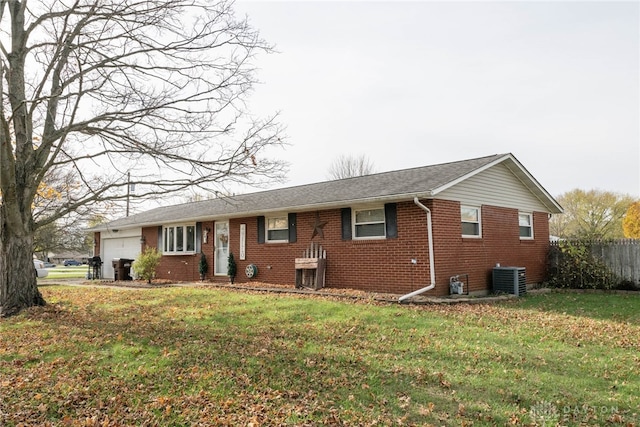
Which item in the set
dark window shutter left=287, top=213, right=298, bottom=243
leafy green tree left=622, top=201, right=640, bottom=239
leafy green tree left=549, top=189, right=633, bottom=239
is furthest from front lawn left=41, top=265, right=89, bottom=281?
leafy green tree left=622, top=201, right=640, bottom=239

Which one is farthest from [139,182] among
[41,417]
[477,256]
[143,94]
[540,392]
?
[477,256]

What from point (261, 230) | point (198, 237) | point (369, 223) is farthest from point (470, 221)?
point (198, 237)

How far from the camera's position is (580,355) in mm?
5961

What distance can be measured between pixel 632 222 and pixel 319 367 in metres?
40.0

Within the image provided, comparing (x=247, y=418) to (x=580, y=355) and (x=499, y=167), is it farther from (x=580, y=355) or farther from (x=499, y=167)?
(x=499, y=167)

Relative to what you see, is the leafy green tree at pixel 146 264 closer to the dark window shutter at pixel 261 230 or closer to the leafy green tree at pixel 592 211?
the dark window shutter at pixel 261 230

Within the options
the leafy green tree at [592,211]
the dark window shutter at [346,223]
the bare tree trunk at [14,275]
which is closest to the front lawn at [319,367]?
the bare tree trunk at [14,275]

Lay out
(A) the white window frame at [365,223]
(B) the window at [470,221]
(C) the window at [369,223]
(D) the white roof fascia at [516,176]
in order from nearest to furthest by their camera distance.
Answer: (D) the white roof fascia at [516,176] < (A) the white window frame at [365,223] < (C) the window at [369,223] < (B) the window at [470,221]

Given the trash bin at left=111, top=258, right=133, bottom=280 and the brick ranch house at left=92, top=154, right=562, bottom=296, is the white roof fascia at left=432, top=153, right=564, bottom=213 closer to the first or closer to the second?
the brick ranch house at left=92, top=154, right=562, bottom=296

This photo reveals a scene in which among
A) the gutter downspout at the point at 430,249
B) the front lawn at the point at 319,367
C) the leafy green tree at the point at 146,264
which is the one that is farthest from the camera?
the leafy green tree at the point at 146,264

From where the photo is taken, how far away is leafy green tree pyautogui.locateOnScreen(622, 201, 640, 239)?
35.2 meters

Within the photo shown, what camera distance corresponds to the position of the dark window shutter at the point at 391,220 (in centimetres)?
1174

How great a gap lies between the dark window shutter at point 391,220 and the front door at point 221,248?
24.3 ft

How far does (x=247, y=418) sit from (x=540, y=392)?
309cm
